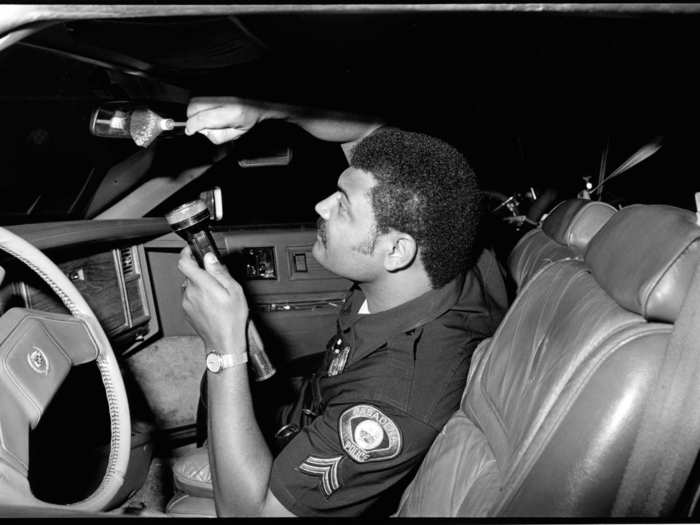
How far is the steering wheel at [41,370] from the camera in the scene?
0.95 metres

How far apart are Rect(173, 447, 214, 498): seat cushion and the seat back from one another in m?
0.60

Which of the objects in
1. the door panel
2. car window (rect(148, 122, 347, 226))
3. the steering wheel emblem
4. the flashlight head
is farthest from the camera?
car window (rect(148, 122, 347, 226))

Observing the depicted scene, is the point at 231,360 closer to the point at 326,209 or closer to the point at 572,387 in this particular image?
the point at 326,209

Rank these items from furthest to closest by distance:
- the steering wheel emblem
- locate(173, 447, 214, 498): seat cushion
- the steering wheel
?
locate(173, 447, 214, 498): seat cushion → the steering wheel emblem → the steering wheel

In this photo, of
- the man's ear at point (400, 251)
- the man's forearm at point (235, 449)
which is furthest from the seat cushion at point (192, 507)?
the man's ear at point (400, 251)

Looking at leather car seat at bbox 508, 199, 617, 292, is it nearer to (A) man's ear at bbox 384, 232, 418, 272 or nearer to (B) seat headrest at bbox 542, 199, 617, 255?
(B) seat headrest at bbox 542, 199, 617, 255

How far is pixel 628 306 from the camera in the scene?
0.94 meters

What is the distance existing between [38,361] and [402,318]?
85 cm

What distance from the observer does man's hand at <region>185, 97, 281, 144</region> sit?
1.51 metres

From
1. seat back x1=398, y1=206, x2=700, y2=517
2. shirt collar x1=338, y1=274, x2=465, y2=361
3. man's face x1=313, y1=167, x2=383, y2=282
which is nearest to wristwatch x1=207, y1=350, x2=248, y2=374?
shirt collar x1=338, y1=274, x2=465, y2=361

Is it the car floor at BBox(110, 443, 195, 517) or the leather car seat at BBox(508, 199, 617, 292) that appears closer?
the leather car seat at BBox(508, 199, 617, 292)

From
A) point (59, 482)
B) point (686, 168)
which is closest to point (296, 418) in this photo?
point (59, 482)

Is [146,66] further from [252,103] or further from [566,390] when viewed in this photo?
[566,390]

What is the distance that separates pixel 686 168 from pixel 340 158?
6.68ft
